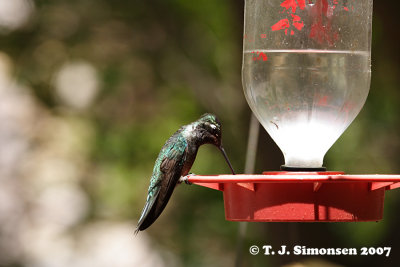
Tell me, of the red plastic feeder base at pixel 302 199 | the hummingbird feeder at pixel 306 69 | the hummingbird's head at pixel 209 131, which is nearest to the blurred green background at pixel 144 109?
the hummingbird's head at pixel 209 131

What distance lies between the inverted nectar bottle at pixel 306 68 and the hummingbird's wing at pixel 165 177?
18.5 inches

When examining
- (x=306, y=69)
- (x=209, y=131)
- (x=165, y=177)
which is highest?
(x=306, y=69)

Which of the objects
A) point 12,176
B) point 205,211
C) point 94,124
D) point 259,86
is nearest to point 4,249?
point 12,176

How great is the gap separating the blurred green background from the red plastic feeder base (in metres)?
3.06

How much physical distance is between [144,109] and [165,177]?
3.47 m

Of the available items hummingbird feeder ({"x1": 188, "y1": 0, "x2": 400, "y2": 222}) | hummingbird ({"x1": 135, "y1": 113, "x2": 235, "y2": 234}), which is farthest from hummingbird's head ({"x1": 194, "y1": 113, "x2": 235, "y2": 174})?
hummingbird feeder ({"x1": 188, "y1": 0, "x2": 400, "y2": 222})

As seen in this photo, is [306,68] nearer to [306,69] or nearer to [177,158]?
[306,69]

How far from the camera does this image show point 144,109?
6840 millimetres

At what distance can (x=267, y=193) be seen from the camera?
8.50ft

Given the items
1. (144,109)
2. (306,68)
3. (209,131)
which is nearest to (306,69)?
(306,68)

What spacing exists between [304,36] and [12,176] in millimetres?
4899

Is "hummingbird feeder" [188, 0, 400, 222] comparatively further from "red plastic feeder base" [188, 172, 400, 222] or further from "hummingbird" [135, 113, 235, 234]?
"hummingbird" [135, 113, 235, 234]

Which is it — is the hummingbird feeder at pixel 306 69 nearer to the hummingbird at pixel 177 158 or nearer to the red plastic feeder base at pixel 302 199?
the red plastic feeder base at pixel 302 199

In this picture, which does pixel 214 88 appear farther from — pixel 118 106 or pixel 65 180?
pixel 65 180
